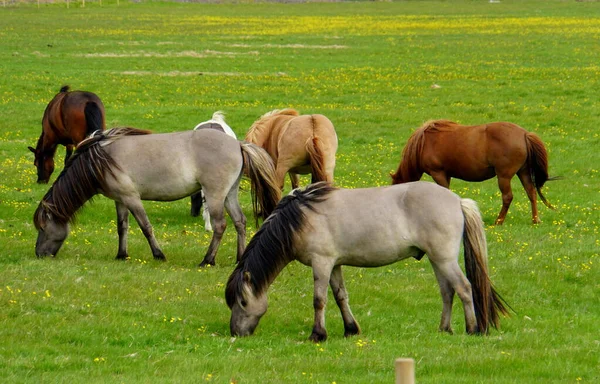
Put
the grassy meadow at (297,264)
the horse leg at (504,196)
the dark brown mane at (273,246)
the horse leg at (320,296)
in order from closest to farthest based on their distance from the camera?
the grassy meadow at (297,264) → the horse leg at (320,296) → the dark brown mane at (273,246) → the horse leg at (504,196)

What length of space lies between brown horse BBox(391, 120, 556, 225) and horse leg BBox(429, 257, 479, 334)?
6720 mm

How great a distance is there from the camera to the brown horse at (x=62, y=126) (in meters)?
19.3

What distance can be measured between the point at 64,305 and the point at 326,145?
21.6 feet

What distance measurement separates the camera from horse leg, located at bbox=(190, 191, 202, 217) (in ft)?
54.9

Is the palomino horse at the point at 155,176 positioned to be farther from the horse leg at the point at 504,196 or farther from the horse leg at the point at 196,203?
the horse leg at the point at 504,196

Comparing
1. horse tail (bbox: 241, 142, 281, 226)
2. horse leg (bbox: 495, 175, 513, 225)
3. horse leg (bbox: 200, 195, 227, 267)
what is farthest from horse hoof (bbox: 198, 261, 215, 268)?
horse leg (bbox: 495, 175, 513, 225)

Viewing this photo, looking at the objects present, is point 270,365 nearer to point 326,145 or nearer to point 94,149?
point 94,149

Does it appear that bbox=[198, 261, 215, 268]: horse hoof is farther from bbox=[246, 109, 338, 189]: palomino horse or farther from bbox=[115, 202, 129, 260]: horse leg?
bbox=[246, 109, 338, 189]: palomino horse

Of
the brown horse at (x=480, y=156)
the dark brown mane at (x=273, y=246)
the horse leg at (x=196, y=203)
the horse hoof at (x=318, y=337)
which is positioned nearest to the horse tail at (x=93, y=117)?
the horse leg at (x=196, y=203)

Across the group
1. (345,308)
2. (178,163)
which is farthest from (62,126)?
(345,308)

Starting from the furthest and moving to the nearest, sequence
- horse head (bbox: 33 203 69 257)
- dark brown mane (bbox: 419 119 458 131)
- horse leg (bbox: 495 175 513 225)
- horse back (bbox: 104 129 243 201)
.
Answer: dark brown mane (bbox: 419 119 458 131), horse leg (bbox: 495 175 513 225), horse head (bbox: 33 203 69 257), horse back (bbox: 104 129 243 201)

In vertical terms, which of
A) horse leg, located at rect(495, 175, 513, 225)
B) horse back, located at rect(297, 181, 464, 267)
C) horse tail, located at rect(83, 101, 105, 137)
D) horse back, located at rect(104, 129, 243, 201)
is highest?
horse back, located at rect(297, 181, 464, 267)

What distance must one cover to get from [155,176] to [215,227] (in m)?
1.06

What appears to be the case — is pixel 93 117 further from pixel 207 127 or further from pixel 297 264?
pixel 297 264
